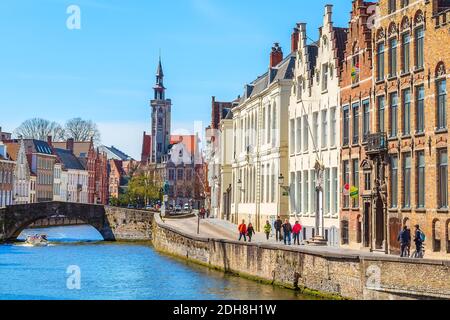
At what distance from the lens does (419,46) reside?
33.5 m

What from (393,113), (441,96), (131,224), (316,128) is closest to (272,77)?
(316,128)

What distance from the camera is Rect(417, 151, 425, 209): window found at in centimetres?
3306

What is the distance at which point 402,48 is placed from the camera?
3469 cm

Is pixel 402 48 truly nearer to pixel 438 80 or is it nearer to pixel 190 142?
pixel 438 80

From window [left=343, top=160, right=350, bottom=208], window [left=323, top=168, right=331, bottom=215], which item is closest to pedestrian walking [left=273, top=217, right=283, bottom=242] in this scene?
window [left=323, top=168, right=331, bottom=215]

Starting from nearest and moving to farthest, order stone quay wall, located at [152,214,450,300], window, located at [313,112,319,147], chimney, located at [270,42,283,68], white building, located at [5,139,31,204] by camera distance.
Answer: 1. stone quay wall, located at [152,214,450,300]
2. window, located at [313,112,319,147]
3. chimney, located at [270,42,283,68]
4. white building, located at [5,139,31,204]

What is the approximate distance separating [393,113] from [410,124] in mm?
1647

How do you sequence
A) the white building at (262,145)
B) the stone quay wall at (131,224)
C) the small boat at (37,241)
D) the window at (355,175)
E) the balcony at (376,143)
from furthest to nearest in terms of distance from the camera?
1. the stone quay wall at (131,224)
2. the small boat at (37,241)
3. the white building at (262,145)
4. the window at (355,175)
5. the balcony at (376,143)

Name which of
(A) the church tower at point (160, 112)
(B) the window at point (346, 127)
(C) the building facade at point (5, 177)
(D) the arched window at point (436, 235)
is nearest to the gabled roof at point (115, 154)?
(A) the church tower at point (160, 112)

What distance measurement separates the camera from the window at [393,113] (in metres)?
35.2

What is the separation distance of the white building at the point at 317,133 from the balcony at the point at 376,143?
4586 millimetres

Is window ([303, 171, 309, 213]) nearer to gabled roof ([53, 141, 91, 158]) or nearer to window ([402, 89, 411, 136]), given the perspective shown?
window ([402, 89, 411, 136])

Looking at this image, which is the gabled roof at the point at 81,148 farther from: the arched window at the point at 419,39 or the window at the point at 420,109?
the window at the point at 420,109

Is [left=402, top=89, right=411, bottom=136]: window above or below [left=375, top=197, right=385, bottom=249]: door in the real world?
above
